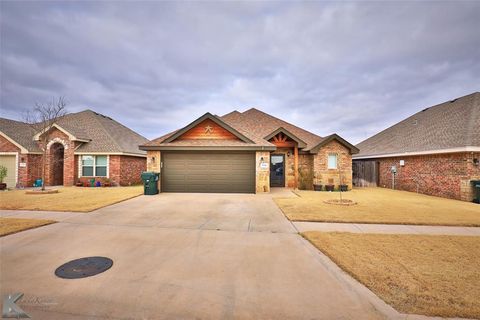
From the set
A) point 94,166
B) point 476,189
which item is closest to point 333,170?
point 476,189

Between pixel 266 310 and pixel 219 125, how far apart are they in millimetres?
11945

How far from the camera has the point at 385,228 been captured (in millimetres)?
5820

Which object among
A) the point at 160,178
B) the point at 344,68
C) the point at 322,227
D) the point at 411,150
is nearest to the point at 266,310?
the point at 322,227

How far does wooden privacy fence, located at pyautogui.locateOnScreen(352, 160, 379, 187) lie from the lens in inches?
703

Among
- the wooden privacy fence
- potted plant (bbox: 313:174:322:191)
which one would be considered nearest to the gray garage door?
potted plant (bbox: 313:174:322:191)

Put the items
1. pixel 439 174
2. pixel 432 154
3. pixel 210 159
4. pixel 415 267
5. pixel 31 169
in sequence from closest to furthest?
1. pixel 415 267
2. pixel 439 174
3. pixel 432 154
4. pixel 210 159
5. pixel 31 169

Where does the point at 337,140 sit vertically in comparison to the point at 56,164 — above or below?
above

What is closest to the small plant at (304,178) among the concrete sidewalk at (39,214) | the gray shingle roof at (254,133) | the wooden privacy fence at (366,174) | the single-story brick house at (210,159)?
the gray shingle roof at (254,133)

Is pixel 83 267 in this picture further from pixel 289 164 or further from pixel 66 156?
pixel 66 156

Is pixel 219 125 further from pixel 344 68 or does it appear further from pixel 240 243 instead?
pixel 344 68

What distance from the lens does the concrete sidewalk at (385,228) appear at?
5.50 m

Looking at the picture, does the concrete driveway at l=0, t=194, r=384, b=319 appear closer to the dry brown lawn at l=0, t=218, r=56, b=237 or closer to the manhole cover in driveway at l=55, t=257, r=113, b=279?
the manhole cover in driveway at l=55, t=257, r=113, b=279

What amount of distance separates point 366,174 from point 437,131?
5785mm

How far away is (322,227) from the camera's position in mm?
5844
